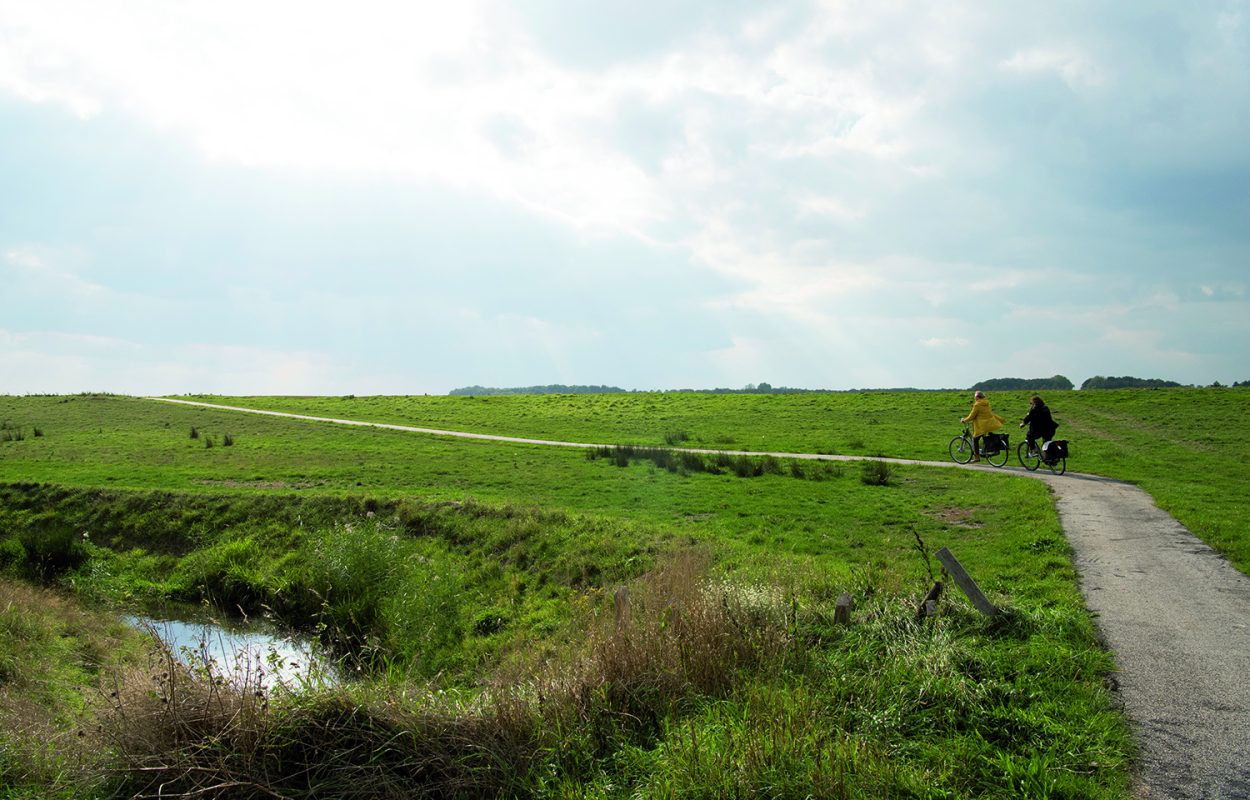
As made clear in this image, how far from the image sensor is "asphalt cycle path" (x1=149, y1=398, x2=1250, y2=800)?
593cm

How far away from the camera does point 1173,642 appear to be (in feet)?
27.8

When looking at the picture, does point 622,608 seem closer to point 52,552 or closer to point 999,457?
point 52,552

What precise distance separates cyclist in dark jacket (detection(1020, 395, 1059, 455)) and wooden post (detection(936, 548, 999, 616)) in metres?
18.3

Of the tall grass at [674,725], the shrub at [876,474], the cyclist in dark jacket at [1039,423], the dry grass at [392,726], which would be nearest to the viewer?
the tall grass at [674,725]

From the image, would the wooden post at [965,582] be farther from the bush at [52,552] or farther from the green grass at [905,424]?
the bush at [52,552]

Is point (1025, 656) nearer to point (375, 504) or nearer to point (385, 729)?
point (385, 729)

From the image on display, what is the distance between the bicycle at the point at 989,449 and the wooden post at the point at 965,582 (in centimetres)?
1967

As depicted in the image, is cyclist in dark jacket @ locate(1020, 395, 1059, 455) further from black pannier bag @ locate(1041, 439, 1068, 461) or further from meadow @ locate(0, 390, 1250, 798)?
meadow @ locate(0, 390, 1250, 798)

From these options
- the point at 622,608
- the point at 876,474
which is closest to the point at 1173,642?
the point at 622,608

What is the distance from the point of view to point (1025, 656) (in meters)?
8.30

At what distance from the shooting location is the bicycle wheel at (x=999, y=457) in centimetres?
2705

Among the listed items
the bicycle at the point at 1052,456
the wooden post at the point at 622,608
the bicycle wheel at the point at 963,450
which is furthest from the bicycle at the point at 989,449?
the wooden post at the point at 622,608

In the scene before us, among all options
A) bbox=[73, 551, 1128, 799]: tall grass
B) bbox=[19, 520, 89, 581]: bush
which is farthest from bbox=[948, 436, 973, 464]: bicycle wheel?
bbox=[19, 520, 89, 581]: bush

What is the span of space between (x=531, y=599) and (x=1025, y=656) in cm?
1102
